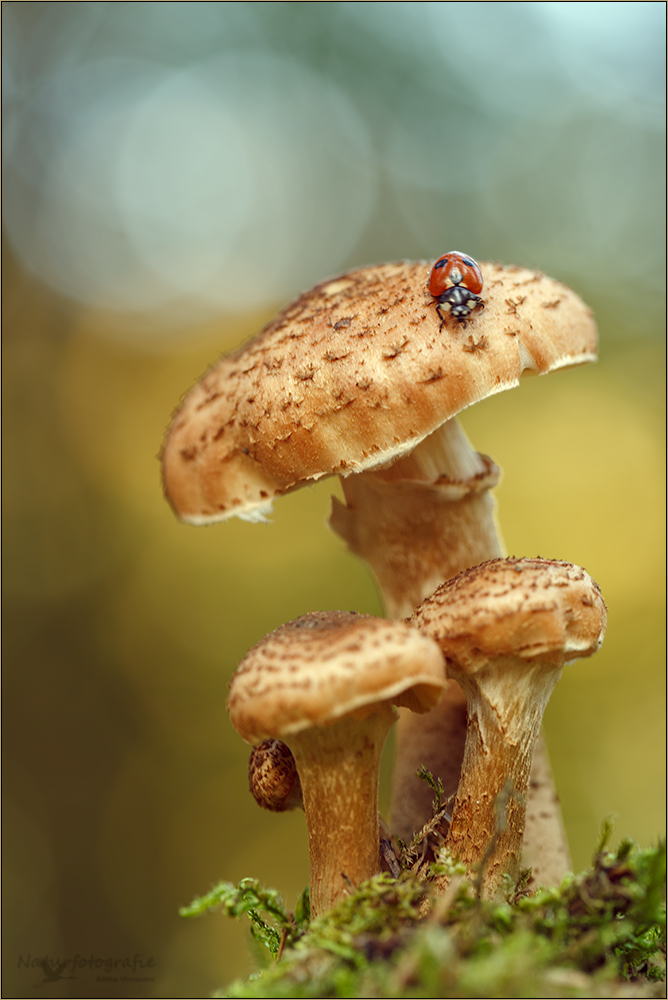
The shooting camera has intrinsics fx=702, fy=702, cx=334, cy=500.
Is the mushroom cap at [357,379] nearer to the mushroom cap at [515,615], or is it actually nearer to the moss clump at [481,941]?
the mushroom cap at [515,615]

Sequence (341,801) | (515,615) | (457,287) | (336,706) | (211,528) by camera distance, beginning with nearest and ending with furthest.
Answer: (336,706) → (515,615) → (341,801) → (457,287) → (211,528)

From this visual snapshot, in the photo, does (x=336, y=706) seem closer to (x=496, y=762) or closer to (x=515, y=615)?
(x=515, y=615)

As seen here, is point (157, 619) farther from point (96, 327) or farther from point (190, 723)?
point (96, 327)

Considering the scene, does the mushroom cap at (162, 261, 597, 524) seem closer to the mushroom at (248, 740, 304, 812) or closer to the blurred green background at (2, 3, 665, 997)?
the mushroom at (248, 740, 304, 812)

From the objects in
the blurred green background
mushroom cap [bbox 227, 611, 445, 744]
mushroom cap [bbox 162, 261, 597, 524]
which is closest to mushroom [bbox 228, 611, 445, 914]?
mushroom cap [bbox 227, 611, 445, 744]

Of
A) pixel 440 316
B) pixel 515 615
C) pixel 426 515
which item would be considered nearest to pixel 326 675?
pixel 515 615

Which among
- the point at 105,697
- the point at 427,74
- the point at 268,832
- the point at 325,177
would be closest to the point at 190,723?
the point at 105,697
